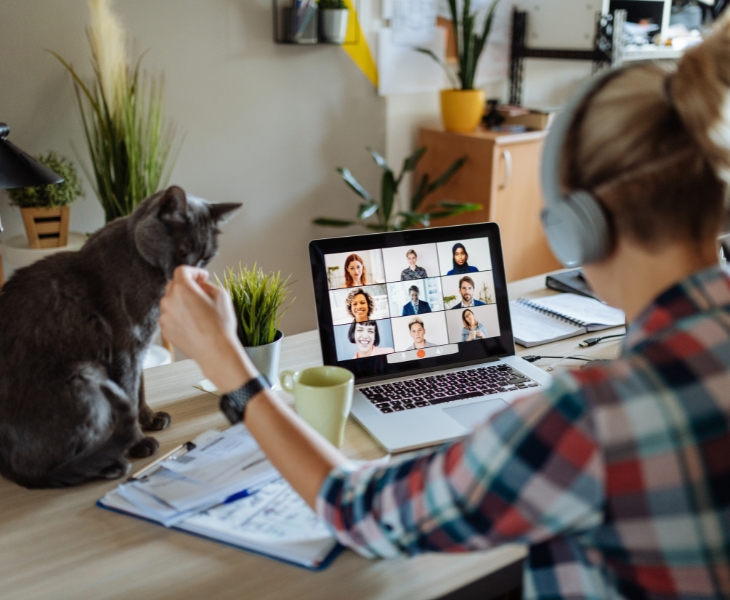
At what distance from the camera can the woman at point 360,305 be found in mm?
1286

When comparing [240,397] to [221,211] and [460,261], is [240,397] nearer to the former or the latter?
[221,211]

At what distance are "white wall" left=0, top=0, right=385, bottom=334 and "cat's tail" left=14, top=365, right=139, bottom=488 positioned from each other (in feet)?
5.42

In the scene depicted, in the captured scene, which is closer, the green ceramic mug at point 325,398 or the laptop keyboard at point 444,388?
the green ceramic mug at point 325,398

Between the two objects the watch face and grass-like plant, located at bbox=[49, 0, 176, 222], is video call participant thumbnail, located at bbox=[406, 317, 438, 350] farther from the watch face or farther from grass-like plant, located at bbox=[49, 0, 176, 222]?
grass-like plant, located at bbox=[49, 0, 176, 222]

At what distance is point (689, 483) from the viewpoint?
0.59 metres

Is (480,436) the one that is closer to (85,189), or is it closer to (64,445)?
(64,445)

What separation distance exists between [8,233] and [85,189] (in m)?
0.31

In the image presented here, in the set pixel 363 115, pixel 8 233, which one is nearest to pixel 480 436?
pixel 8 233

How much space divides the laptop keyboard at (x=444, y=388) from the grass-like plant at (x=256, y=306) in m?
0.21

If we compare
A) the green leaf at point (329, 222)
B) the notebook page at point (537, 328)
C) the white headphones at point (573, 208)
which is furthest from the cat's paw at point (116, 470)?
the green leaf at point (329, 222)

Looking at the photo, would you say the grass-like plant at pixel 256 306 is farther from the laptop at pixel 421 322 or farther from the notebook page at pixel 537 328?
the notebook page at pixel 537 328

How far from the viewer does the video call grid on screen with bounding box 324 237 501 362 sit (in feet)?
4.22

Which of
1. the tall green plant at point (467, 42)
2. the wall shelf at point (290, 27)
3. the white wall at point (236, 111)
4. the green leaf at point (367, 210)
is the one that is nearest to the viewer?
the white wall at point (236, 111)

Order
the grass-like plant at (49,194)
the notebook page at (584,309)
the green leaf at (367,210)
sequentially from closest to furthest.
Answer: the notebook page at (584,309) → the grass-like plant at (49,194) → the green leaf at (367,210)
